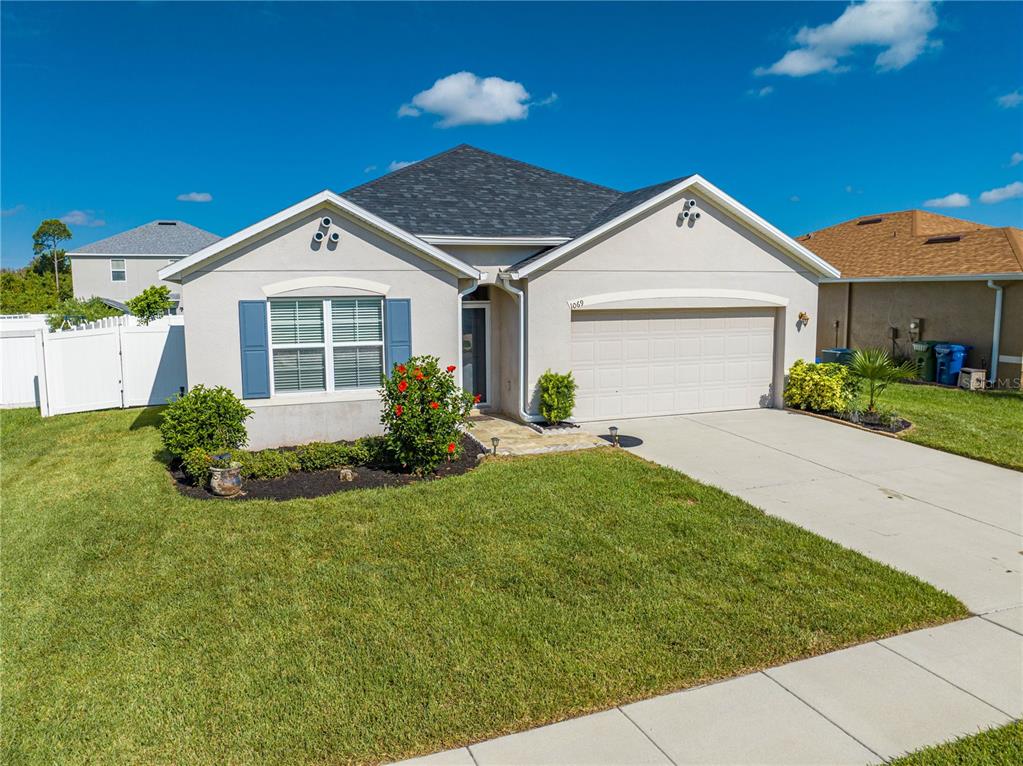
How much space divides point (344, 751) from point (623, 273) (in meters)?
10.4

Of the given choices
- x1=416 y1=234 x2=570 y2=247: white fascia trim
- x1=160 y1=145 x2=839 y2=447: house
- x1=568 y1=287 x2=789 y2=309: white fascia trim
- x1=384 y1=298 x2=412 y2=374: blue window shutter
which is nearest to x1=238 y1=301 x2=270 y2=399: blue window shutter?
x1=160 y1=145 x2=839 y2=447: house

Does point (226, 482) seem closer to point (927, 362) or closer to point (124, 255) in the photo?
point (927, 362)

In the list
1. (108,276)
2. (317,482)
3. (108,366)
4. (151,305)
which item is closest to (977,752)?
(317,482)

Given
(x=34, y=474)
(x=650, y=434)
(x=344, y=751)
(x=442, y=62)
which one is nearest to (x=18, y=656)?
(x=344, y=751)

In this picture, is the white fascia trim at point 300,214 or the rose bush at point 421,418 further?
the white fascia trim at point 300,214

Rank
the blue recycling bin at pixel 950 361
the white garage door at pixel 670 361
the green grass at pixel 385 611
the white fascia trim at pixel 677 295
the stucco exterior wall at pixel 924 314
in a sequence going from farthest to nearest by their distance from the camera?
the blue recycling bin at pixel 950 361 → the stucco exterior wall at pixel 924 314 → the white garage door at pixel 670 361 → the white fascia trim at pixel 677 295 → the green grass at pixel 385 611

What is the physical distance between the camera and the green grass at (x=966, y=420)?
10.9 m

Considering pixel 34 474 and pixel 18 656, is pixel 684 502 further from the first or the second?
pixel 34 474

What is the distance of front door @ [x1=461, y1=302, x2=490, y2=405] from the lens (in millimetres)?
13711

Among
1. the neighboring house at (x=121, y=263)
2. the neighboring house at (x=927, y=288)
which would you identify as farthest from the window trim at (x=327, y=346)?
the neighboring house at (x=121, y=263)

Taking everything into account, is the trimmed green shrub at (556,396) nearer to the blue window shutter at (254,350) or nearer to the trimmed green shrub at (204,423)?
the blue window shutter at (254,350)

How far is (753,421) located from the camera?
13.1 meters

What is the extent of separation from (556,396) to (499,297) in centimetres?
255

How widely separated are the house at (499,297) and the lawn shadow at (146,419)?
344 centimetres
